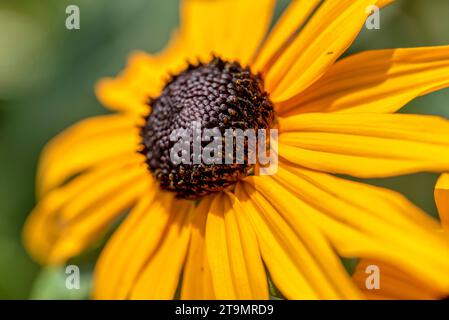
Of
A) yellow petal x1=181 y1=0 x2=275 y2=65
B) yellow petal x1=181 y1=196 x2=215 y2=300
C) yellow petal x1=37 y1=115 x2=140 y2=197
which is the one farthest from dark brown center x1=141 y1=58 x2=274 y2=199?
yellow petal x1=37 y1=115 x2=140 y2=197

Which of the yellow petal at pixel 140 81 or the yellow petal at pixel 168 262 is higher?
the yellow petal at pixel 140 81

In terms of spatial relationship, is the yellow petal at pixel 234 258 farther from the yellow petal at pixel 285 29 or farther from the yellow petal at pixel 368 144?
the yellow petal at pixel 285 29

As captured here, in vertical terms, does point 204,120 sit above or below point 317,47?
below

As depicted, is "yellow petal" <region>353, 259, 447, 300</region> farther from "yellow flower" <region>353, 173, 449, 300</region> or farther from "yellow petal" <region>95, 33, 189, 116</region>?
"yellow petal" <region>95, 33, 189, 116</region>

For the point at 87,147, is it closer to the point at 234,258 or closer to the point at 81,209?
the point at 81,209

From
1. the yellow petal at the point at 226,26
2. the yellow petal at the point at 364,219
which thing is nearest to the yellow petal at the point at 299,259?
the yellow petal at the point at 364,219

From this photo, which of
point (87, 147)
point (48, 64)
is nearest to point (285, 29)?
point (87, 147)
